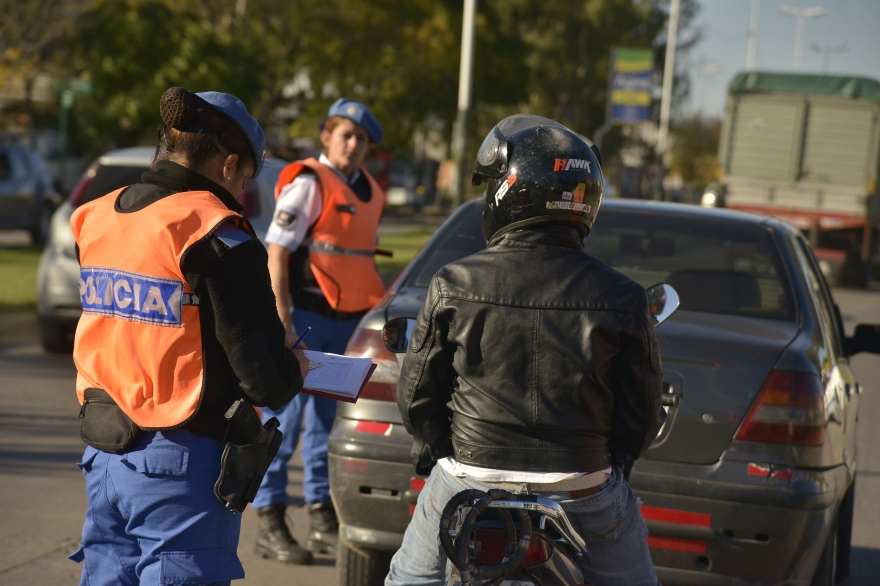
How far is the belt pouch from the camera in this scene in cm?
234

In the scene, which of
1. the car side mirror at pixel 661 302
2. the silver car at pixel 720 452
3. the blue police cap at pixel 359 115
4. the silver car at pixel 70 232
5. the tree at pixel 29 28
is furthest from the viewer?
the tree at pixel 29 28

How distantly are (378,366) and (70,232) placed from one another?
5842 mm

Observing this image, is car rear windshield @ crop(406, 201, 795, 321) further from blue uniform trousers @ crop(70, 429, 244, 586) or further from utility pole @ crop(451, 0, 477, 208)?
utility pole @ crop(451, 0, 477, 208)

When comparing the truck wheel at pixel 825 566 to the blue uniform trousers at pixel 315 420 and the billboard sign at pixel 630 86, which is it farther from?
the billboard sign at pixel 630 86

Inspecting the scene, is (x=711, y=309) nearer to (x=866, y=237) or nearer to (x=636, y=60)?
(x=866, y=237)

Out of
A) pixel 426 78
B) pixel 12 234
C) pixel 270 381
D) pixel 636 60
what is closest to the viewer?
pixel 270 381

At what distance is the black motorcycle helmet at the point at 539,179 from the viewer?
231 centimetres

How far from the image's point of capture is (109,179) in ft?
28.9

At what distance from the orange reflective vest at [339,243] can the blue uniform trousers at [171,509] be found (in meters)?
2.25

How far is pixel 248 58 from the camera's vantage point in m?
27.8

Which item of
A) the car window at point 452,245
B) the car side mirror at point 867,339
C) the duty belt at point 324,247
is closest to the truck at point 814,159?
the car side mirror at point 867,339

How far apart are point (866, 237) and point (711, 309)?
58.2 ft

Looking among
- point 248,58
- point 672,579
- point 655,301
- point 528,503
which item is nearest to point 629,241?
point 672,579

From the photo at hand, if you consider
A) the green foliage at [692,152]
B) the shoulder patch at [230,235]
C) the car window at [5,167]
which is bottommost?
the green foliage at [692,152]
